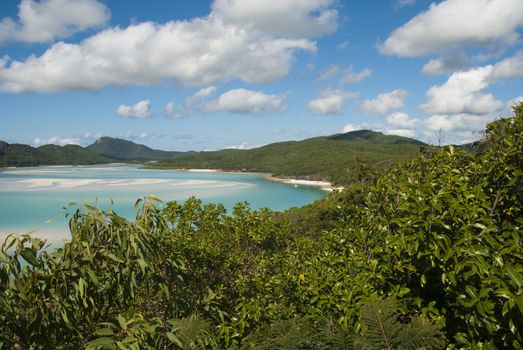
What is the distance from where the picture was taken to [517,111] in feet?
14.1

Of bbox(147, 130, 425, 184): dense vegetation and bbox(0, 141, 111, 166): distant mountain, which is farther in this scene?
bbox(0, 141, 111, 166): distant mountain

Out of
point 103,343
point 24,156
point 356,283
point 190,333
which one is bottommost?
point 190,333

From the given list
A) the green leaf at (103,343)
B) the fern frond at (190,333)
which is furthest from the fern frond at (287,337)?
Answer: the green leaf at (103,343)

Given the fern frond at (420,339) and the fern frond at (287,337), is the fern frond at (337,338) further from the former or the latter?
A: the fern frond at (420,339)

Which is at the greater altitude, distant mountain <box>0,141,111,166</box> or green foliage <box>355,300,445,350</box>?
distant mountain <box>0,141,111,166</box>

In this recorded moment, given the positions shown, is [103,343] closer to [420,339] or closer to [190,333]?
[190,333]

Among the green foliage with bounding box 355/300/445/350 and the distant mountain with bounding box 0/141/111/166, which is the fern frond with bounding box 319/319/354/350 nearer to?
the green foliage with bounding box 355/300/445/350

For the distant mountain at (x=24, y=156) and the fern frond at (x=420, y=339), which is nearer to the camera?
the fern frond at (x=420, y=339)

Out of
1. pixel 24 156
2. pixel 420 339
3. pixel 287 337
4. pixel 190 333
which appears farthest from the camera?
pixel 24 156

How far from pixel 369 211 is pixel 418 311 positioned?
149 centimetres

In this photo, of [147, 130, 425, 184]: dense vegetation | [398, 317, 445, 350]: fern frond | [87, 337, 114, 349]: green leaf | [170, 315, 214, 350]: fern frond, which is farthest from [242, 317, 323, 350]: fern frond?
[147, 130, 425, 184]: dense vegetation

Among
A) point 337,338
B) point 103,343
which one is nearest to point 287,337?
point 337,338

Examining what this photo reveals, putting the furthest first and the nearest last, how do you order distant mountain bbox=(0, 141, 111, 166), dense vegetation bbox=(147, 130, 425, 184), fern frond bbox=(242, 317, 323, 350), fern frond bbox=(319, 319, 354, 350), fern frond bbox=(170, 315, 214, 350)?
distant mountain bbox=(0, 141, 111, 166)
dense vegetation bbox=(147, 130, 425, 184)
fern frond bbox=(170, 315, 214, 350)
fern frond bbox=(242, 317, 323, 350)
fern frond bbox=(319, 319, 354, 350)

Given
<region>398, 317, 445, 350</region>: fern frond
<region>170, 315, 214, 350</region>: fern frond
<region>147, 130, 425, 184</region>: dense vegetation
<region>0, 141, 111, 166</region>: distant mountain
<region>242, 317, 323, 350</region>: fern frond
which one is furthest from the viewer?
<region>0, 141, 111, 166</region>: distant mountain
